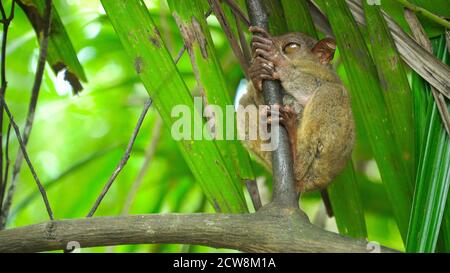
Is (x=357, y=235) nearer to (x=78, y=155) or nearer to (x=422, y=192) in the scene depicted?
(x=422, y=192)

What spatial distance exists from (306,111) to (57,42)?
1.23 metres

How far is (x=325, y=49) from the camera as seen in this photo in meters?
3.41

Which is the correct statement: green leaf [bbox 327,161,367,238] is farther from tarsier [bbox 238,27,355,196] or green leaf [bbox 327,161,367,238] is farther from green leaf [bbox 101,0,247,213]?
→ green leaf [bbox 101,0,247,213]

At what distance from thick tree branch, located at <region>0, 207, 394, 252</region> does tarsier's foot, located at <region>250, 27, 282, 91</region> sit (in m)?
1.07

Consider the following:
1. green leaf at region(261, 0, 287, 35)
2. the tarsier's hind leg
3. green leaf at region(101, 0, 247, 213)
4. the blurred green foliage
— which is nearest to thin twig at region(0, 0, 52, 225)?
green leaf at region(101, 0, 247, 213)

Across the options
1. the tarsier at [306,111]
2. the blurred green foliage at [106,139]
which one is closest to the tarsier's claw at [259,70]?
the tarsier at [306,111]

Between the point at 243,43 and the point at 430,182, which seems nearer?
the point at 430,182

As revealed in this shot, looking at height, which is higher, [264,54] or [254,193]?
[264,54]

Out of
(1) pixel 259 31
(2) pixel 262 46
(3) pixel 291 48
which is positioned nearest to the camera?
(1) pixel 259 31

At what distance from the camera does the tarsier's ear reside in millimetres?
3271

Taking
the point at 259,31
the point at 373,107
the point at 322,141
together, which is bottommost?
the point at 373,107

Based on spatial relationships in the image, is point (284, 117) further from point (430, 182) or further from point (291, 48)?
point (430, 182)

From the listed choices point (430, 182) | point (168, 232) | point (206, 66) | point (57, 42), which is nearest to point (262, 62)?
point (206, 66)
